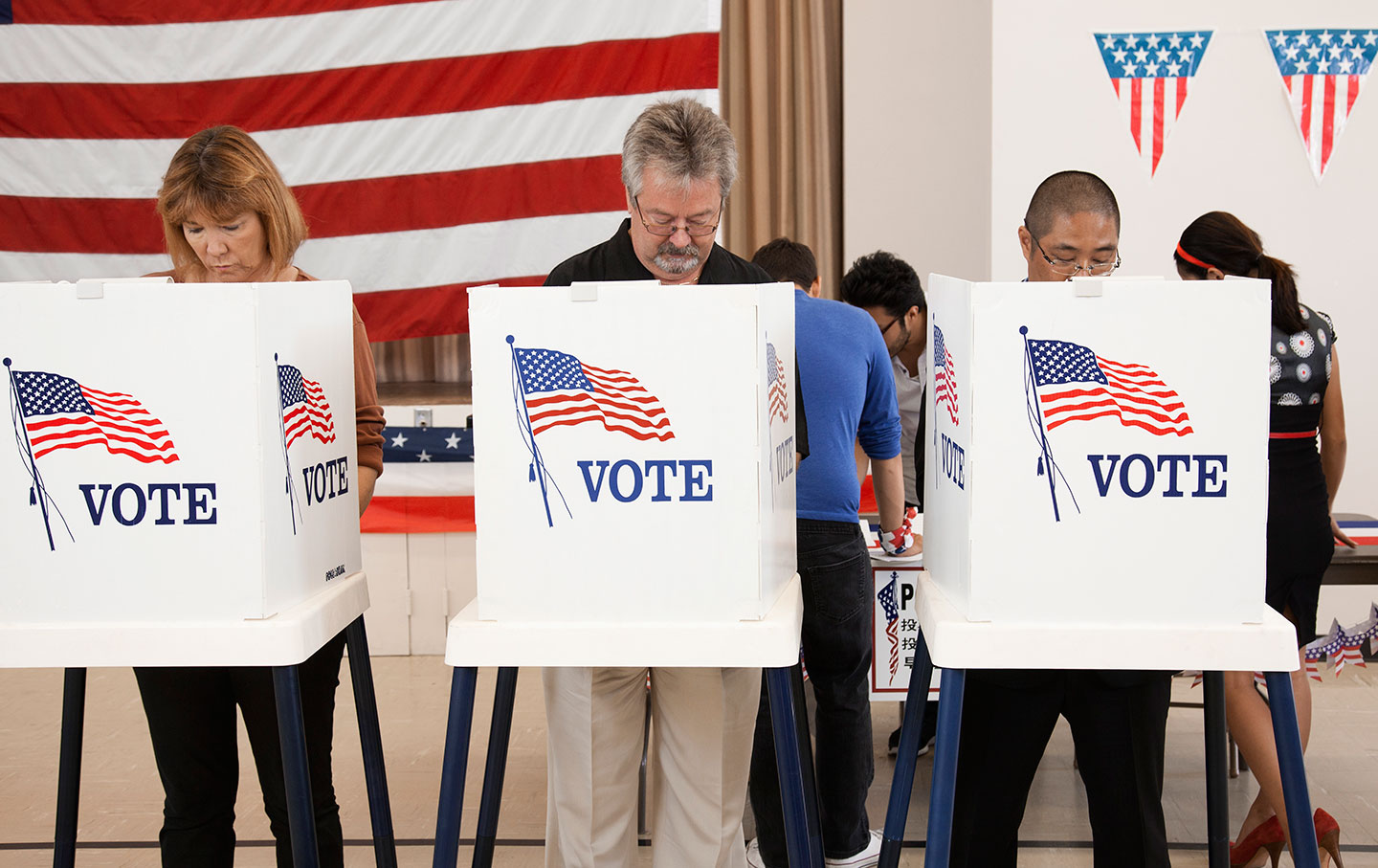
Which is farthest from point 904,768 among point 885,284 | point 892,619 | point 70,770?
point 885,284

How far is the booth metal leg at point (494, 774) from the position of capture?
1.59 meters

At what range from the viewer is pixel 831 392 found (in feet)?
7.23

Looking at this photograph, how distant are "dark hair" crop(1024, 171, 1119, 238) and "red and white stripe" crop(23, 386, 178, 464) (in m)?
1.33

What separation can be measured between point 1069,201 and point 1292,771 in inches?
35.6

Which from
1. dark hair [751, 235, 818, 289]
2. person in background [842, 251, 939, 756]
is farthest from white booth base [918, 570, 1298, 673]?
person in background [842, 251, 939, 756]

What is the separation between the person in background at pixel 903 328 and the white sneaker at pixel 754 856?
627 mm

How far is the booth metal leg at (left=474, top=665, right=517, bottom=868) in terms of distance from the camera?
5.23ft

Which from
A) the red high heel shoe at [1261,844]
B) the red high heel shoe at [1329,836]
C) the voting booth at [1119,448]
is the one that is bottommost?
the red high heel shoe at [1261,844]

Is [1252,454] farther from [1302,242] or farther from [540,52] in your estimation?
[540,52]

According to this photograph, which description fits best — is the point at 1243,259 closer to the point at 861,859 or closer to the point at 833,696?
the point at 833,696

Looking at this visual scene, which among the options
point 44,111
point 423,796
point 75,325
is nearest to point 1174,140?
point 423,796

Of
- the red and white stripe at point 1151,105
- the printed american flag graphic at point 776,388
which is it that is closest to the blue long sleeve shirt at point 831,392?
the printed american flag graphic at point 776,388

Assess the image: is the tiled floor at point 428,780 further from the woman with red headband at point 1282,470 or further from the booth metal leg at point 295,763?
the booth metal leg at point 295,763

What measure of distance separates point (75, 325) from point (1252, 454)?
139 centimetres
